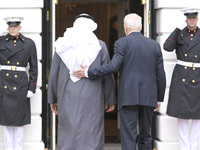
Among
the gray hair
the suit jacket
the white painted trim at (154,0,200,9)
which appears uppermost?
the white painted trim at (154,0,200,9)

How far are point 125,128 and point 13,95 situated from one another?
1.62 metres

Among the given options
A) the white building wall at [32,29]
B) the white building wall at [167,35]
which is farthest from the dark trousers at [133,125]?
the white building wall at [32,29]

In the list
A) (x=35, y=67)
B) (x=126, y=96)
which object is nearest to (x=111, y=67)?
(x=126, y=96)

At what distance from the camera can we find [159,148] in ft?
22.3

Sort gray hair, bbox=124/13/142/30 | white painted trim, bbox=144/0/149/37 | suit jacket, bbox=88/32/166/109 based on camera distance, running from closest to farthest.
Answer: suit jacket, bbox=88/32/166/109 → gray hair, bbox=124/13/142/30 → white painted trim, bbox=144/0/149/37

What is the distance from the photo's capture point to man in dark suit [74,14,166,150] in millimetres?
5348

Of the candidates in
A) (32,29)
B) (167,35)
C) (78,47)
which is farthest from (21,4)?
(167,35)

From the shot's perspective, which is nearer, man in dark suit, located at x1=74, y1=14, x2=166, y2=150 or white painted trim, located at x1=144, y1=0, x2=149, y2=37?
man in dark suit, located at x1=74, y1=14, x2=166, y2=150

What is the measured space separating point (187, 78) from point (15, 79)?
219 centimetres

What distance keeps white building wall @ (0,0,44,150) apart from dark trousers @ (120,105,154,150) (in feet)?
5.60

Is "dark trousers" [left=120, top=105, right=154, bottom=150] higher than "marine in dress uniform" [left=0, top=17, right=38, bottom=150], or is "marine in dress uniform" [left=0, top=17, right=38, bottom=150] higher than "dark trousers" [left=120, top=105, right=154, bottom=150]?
"marine in dress uniform" [left=0, top=17, right=38, bottom=150]

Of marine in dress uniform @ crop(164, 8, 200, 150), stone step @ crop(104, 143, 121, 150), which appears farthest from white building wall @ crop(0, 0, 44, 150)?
marine in dress uniform @ crop(164, 8, 200, 150)

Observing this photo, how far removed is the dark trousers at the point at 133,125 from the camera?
5348 millimetres

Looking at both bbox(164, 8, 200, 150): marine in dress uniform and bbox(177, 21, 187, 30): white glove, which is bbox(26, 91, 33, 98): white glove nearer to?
bbox(164, 8, 200, 150): marine in dress uniform
